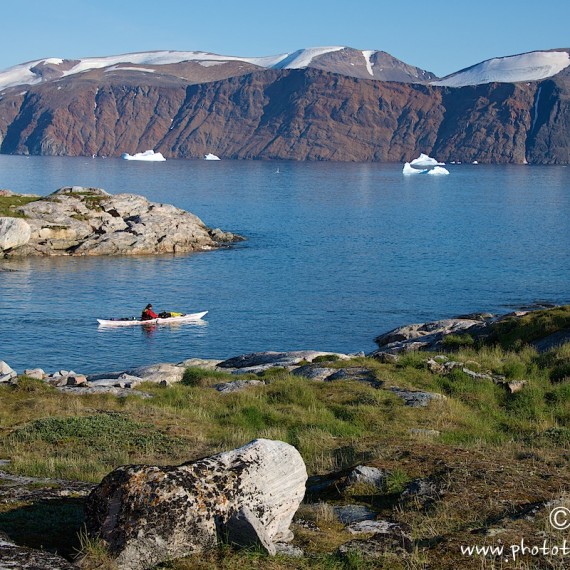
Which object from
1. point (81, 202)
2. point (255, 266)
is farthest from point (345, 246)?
point (81, 202)

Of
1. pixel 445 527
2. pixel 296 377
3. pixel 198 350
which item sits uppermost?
pixel 445 527

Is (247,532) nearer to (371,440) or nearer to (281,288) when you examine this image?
(371,440)

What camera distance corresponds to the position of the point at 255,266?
87938 millimetres

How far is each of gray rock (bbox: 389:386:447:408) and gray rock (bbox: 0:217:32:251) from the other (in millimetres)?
74086

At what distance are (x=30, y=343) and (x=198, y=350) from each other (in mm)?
10685

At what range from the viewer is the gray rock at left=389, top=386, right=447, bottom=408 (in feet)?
67.7

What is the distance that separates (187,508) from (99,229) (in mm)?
90937

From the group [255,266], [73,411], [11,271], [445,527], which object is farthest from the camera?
[255,266]

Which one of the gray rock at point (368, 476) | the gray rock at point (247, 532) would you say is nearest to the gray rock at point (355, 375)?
the gray rock at point (368, 476)

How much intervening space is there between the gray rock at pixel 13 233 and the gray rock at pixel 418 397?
7409 cm

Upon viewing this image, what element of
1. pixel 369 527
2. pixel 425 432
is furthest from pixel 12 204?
pixel 369 527

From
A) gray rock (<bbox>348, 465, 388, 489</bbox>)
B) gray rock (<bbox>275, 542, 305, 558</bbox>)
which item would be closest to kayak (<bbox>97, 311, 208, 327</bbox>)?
gray rock (<bbox>348, 465, 388, 489</bbox>)

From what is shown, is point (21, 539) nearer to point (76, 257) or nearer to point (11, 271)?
point (11, 271)

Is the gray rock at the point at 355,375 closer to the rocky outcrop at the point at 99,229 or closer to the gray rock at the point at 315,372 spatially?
the gray rock at the point at 315,372
